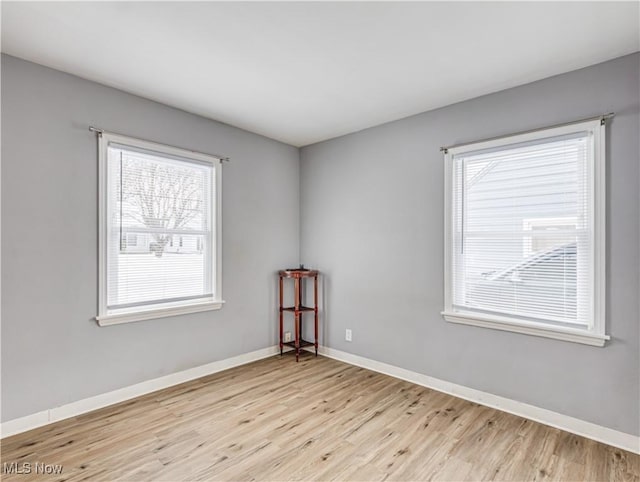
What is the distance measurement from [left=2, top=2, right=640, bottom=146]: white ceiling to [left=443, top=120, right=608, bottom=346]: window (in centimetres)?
56

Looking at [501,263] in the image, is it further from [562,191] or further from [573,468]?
[573,468]

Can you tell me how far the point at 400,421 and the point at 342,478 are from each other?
798mm

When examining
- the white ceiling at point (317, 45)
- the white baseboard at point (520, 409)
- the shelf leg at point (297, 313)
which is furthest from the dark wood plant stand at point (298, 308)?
the white ceiling at point (317, 45)

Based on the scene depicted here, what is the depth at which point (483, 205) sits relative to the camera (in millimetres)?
2945

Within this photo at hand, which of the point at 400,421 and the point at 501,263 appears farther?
the point at 501,263

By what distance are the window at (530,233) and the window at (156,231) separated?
2.33m

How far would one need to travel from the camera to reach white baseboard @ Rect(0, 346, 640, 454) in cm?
234

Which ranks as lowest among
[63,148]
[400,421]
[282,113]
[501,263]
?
[400,421]

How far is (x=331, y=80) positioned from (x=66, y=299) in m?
2.62

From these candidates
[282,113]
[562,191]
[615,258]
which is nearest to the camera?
[615,258]

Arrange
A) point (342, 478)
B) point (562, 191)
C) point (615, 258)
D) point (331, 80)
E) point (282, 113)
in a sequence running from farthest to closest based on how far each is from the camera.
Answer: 1. point (282, 113)
2. point (331, 80)
3. point (562, 191)
4. point (615, 258)
5. point (342, 478)

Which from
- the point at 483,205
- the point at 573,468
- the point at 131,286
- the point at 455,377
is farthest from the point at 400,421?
the point at 131,286

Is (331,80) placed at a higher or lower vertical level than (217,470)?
higher

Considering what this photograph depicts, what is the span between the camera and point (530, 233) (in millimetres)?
2668
